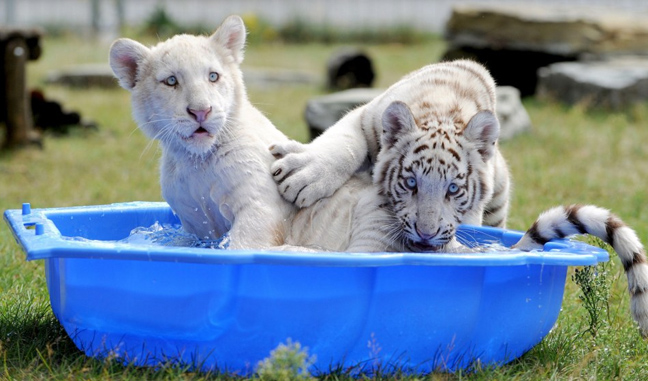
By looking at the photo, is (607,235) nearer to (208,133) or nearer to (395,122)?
(395,122)

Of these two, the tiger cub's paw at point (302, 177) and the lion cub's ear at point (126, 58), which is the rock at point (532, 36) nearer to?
the tiger cub's paw at point (302, 177)

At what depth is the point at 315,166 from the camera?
3.89 m

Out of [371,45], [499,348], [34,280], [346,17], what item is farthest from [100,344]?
[346,17]

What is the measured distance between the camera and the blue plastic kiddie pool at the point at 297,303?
2.94 metres

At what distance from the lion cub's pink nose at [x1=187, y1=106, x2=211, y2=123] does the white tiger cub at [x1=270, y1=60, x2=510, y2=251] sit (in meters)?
0.41

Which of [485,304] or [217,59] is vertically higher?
[217,59]

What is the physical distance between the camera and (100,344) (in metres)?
3.20

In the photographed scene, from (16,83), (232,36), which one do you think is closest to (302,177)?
(232,36)

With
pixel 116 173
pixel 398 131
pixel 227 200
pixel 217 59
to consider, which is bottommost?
pixel 116 173

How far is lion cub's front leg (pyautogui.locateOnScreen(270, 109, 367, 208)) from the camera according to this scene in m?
3.83

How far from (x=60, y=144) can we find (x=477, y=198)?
672cm

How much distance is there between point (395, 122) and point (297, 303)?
3.65 feet

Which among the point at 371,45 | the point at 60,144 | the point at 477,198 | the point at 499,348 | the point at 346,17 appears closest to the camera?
the point at 499,348

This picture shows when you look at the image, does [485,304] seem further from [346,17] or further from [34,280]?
[346,17]
